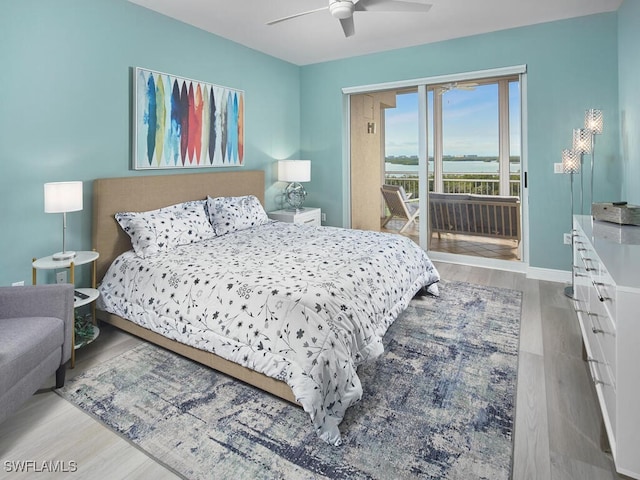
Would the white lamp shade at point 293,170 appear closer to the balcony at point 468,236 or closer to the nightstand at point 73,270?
the balcony at point 468,236

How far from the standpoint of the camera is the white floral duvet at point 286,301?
1921 millimetres

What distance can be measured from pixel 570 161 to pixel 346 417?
321 centimetres

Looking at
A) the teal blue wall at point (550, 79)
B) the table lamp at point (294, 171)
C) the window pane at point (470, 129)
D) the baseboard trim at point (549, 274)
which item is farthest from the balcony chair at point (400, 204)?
the baseboard trim at point (549, 274)

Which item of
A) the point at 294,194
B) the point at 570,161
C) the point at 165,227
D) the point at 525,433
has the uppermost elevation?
the point at 570,161

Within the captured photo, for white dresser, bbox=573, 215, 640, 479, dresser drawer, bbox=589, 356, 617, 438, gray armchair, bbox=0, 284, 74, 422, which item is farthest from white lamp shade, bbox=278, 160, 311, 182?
dresser drawer, bbox=589, 356, 617, 438

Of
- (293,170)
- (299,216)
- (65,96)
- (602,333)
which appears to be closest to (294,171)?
(293,170)

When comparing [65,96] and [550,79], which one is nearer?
[65,96]

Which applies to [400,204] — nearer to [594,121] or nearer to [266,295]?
[594,121]

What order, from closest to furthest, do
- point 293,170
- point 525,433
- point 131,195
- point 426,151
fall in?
point 525,433 → point 131,195 → point 426,151 → point 293,170

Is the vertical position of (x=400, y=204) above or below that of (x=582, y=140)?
below

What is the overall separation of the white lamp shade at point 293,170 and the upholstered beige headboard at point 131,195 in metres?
0.90

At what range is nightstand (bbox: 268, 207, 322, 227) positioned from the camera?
4895 millimetres

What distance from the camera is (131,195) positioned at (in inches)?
131

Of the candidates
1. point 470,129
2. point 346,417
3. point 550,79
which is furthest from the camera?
point 470,129
